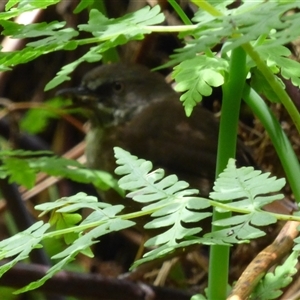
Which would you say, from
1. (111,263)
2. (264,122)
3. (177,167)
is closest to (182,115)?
(177,167)

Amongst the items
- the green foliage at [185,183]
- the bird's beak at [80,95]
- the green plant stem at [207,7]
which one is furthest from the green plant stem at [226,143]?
the bird's beak at [80,95]

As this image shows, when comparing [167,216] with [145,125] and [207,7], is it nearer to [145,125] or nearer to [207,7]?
[207,7]

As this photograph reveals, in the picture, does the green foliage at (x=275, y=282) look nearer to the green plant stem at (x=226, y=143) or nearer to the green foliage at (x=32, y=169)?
the green plant stem at (x=226, y=143)

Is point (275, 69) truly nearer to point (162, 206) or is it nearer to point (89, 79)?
point (162, 206)

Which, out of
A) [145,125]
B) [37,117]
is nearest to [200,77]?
[37,117]

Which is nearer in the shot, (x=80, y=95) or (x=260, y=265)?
(x=260, y=265)

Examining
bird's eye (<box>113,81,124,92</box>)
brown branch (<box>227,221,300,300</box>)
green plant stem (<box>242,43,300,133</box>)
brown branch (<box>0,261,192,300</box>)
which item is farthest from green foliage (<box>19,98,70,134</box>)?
green plant stem (<box>242,43,300,133</box>)

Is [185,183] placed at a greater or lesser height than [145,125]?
greater
